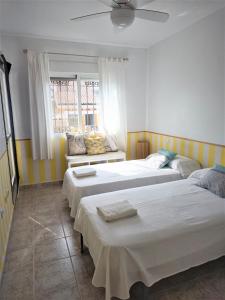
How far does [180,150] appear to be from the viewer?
3453 millimetres

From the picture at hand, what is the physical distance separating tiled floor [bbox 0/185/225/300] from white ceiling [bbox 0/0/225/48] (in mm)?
2634

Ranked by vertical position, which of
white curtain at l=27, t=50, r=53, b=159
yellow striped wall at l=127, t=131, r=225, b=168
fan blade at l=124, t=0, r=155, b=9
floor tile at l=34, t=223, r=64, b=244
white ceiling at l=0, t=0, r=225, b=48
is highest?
white ceiling at l=0, t=0, r=225, b=48

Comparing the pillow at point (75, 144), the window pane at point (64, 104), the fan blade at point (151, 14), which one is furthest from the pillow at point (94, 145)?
the fan blade at point (151, 14)

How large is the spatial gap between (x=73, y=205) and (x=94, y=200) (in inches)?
22.1

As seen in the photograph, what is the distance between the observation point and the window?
12.5 ft

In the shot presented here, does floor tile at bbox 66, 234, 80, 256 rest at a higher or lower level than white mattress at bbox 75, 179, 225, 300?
lower

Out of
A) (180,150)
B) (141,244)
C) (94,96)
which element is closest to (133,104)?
(94,96)

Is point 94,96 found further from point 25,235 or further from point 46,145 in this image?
point 25,235

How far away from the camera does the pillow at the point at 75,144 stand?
368cm

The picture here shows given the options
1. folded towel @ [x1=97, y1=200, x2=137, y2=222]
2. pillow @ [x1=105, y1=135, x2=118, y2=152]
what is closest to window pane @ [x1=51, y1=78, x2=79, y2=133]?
pillow @ [x1=105, y1=135, x2=118, y2=152]

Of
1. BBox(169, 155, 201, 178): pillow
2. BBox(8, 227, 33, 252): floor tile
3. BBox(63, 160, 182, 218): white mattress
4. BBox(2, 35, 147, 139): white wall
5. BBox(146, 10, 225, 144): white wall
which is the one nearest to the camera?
BBox(8, 227, 33, 252): floor tile

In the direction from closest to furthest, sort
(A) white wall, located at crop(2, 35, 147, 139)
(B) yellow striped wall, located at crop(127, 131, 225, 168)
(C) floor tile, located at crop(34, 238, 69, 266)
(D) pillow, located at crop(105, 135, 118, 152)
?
(C) floor tile, located at crop(34, 238, 69, 266) < (B) yellow striped wall, located at crop(127, 131, 225, 168) < (A) white wall, located at crop(2, 35, 147, 139) < (D) pillow, located at crop(105, 135, 118, 152)

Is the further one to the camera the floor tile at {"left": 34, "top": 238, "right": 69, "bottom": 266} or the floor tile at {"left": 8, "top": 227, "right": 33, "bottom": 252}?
the floor tile at {"left": 8, "top": 227, "right": 33, "bottom": 252}

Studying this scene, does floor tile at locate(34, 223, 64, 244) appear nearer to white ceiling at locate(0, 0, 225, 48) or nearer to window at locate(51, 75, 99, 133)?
window at locate(51, 75, 99, 133)
